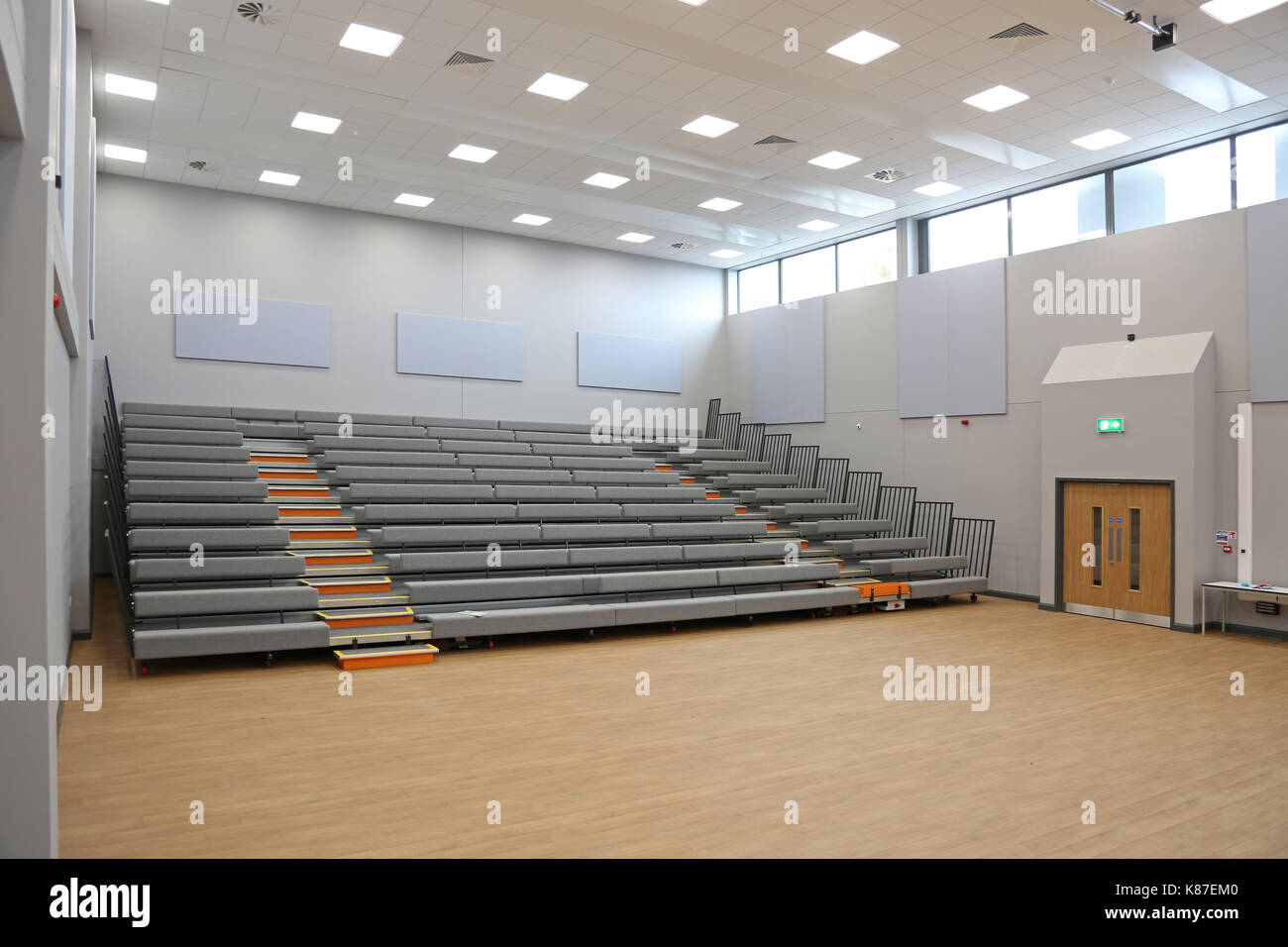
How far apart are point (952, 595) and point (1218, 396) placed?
12.7ft

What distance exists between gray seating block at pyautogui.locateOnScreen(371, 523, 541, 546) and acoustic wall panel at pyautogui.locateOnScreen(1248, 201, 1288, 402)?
7.58m

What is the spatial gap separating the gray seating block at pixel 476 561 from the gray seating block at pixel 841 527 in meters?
3.94

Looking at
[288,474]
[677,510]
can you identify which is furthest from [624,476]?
[288,474]

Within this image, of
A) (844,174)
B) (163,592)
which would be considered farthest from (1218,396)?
(163,592)

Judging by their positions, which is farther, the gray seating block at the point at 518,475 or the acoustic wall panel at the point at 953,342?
the acoustic wall panel at the point at 953,342

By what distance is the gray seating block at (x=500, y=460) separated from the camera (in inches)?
458

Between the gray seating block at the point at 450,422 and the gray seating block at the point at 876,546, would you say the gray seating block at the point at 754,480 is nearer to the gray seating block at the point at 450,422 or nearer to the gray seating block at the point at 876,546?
the gray seating block at the point at 876,546

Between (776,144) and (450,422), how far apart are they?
6121 millimetres

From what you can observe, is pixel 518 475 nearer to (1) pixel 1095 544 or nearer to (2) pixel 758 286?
(1) pixel 1095 544

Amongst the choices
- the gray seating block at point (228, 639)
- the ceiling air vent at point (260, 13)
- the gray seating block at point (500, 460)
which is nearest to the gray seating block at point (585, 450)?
the gray seating block at point (500, 460)

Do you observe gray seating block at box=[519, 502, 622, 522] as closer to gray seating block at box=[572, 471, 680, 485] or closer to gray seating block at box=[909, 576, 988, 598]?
gray seating block at box=[572, 471, 680, 485]

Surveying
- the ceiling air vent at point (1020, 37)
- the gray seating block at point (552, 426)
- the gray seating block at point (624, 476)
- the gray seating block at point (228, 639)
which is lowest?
the gray seating block at point (228, 639)

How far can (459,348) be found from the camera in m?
13.8
